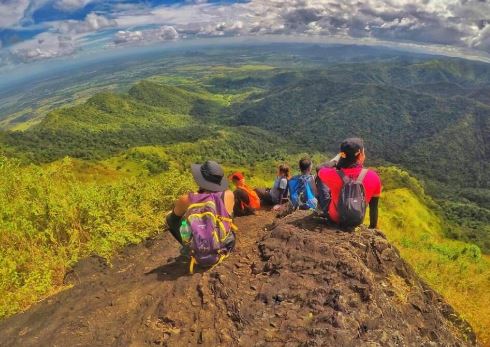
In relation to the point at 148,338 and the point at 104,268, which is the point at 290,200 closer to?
the point at 104,268

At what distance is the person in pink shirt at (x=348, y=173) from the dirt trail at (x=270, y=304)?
56cm

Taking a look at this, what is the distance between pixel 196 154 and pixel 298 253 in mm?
131913

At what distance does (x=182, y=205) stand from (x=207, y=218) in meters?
0.66

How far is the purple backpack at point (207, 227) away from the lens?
270 inches

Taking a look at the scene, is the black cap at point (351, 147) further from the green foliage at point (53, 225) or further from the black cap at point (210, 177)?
the green foliage at point (53, 225)

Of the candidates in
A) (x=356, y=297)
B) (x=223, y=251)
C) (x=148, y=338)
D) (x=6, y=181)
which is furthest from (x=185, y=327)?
(x=6, y=181)

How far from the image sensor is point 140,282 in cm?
743

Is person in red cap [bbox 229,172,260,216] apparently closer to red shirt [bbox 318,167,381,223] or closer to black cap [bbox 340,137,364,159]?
red shirt [bbox 318,167,381,223]

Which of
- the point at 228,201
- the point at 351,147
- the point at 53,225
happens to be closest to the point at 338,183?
the point at 351,147

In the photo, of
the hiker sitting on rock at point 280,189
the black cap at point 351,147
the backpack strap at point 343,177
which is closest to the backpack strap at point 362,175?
the backpack strap at point 343,177

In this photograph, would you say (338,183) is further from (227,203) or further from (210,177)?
(210,177)

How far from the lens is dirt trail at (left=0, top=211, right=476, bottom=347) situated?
5102mm

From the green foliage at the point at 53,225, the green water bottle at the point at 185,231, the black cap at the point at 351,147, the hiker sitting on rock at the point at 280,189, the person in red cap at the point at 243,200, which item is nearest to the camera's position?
the green water bottle at the point at 185,231

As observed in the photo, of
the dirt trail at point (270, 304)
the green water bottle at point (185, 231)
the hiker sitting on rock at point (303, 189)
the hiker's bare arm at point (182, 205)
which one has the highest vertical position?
the hiker's bare arm at point (182, 205)
